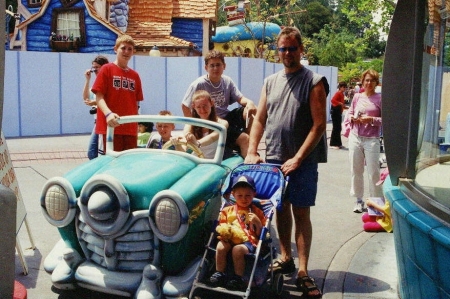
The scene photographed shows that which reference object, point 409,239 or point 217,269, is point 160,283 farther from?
point 409,239

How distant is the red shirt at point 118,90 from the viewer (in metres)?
5.66

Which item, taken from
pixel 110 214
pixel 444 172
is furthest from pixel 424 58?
pixel 110 214

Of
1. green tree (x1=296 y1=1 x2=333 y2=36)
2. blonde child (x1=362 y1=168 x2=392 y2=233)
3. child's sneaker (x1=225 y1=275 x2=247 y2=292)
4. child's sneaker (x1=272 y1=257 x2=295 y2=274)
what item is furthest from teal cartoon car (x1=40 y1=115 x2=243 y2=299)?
green tree (x1=296 y1=1 x2=333 y2=36)

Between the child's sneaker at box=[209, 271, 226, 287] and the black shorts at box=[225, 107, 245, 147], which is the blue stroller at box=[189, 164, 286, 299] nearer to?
the child's sneaker at box=[209, 271, 226, 287]

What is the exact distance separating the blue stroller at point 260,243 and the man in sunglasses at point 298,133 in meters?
0.14

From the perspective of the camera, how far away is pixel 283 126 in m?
4.34

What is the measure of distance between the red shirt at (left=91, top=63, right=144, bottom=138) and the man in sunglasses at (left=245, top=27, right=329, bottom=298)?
5.95 ft

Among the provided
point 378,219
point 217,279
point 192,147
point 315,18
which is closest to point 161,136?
point 192,147

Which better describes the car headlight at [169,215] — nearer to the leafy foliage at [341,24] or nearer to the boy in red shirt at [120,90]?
the boy in red shirt at [120,90]

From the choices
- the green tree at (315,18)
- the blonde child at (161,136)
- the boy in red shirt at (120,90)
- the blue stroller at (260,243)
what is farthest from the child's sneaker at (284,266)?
the green tree at (315,18)

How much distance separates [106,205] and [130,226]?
0.23m

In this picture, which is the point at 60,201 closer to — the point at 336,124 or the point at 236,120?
the point at 236,120

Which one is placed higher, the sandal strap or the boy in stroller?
the boy in stroller

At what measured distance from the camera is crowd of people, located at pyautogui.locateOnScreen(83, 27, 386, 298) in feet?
13.9
